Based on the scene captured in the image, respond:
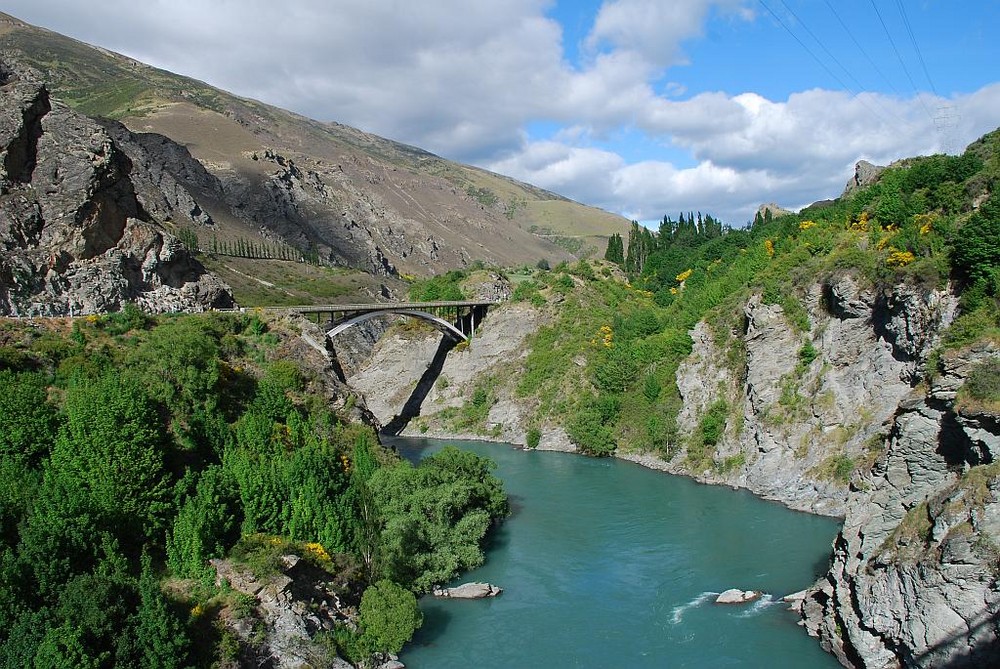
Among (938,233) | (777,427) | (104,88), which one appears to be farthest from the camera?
(104,88)

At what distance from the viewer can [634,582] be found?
24578 mm

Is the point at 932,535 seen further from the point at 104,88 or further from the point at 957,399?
the point at 104,88

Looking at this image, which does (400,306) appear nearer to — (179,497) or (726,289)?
(726,289)

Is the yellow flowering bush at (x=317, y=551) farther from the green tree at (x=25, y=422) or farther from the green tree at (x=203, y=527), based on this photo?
the green tree at (x=25, y=422)

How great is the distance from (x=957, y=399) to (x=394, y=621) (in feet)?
51.3

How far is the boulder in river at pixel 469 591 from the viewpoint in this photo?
77.3ft

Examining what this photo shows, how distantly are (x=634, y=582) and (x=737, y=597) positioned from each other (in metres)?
3.40

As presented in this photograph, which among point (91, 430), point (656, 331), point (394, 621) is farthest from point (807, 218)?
point (91, 430)

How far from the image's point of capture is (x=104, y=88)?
17688 centimetres

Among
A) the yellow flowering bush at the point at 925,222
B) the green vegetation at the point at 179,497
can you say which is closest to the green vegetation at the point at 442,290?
the green vegetation at the point at 179,497

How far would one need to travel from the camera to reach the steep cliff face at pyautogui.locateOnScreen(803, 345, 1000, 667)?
1569 centimetres

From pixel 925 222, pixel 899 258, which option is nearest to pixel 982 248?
pixel 899 258

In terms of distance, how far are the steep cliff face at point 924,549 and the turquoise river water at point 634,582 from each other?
5.02ft

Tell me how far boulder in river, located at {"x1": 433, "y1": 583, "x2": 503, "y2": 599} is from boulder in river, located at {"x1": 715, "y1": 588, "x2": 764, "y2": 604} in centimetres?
689
